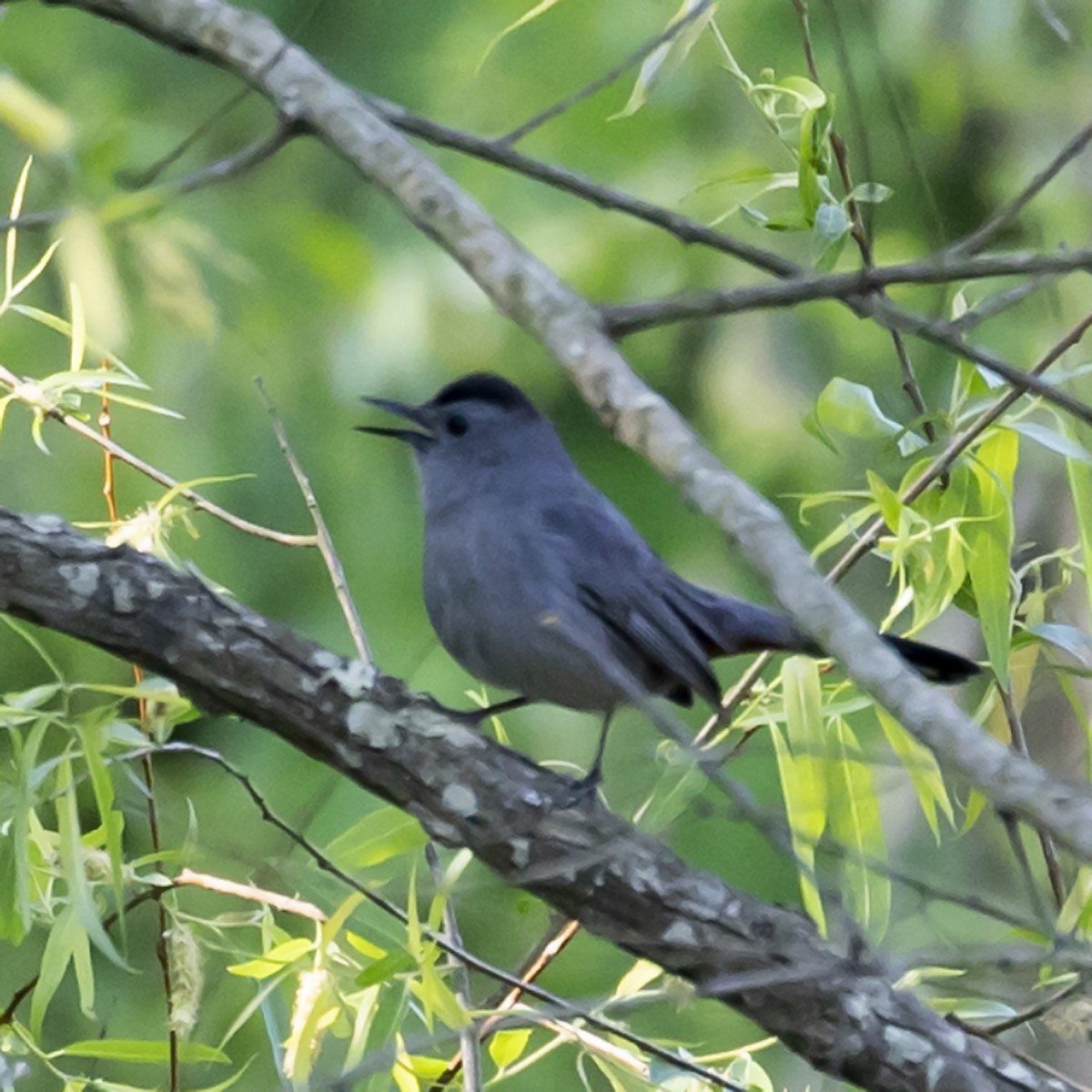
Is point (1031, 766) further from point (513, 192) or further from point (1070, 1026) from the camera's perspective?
point (513, 192)

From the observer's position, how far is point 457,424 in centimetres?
212

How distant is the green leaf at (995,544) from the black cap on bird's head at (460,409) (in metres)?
0.77

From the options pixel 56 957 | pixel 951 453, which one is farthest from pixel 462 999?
pixel 951 453

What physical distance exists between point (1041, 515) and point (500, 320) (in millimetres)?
1092

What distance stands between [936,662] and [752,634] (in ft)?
0.78

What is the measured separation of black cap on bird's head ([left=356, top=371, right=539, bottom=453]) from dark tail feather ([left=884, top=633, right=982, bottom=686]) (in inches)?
25.6

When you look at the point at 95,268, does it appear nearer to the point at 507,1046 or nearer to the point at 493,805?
the point at 493,805

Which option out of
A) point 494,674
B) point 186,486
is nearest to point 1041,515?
point 494,674

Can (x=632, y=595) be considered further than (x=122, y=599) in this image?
Yes

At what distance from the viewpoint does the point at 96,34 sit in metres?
2.90

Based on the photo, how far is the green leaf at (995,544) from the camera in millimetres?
1426

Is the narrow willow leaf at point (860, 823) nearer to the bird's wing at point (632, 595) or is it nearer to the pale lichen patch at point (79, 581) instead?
the bird's wing at point (632, 595)

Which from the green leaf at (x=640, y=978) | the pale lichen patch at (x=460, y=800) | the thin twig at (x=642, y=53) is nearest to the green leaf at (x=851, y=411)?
the thin twig at (x=642, y=53)

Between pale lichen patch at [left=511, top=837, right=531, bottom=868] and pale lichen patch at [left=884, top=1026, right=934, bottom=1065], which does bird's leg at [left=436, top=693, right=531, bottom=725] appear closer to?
pale lichen patch at [left=511, top=837, right=531, bottom=868]
